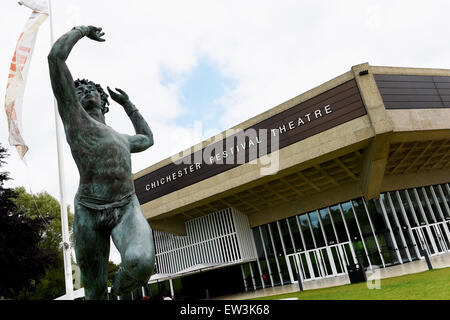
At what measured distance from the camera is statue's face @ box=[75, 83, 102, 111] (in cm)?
326

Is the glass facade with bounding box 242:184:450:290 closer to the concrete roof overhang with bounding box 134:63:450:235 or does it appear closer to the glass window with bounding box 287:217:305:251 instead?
the glass window with bounding box 287:217:305:251

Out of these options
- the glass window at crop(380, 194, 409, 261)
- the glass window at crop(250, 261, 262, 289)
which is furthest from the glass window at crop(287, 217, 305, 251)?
the glass window at crop(380, 194, 409, 261)

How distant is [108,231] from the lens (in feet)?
9.45

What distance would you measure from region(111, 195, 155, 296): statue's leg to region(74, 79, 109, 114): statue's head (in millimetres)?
1152

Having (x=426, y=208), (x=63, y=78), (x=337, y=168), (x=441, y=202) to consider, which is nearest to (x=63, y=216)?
(x=63, y=78)

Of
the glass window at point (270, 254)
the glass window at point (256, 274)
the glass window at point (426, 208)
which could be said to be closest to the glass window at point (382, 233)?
the glass window at point (426, 208)

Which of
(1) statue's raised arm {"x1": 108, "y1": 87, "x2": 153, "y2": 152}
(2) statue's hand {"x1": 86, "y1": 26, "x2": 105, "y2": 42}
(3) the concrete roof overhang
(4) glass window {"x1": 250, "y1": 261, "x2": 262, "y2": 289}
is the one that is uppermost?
(3) the concrete roof overhang

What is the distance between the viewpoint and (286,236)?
25578 millimetres

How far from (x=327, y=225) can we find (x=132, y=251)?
23193mm

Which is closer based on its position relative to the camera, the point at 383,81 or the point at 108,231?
the point at 108,231

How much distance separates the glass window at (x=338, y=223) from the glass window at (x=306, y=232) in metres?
1.93
